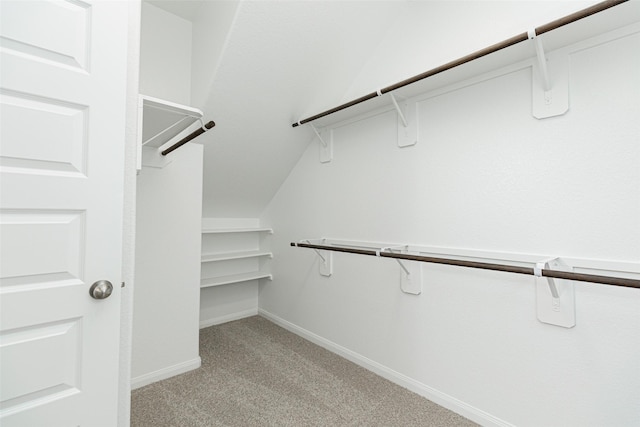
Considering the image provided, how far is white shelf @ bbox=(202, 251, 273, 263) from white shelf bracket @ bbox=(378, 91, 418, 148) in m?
1.78

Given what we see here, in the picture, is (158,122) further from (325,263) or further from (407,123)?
(325,263)

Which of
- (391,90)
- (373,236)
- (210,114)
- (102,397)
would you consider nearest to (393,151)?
(391,90)

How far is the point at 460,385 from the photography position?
171cm

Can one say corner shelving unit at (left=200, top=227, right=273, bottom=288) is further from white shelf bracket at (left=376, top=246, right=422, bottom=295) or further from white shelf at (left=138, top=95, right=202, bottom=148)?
white shelf bracket at (left=376, top=246, right=422, bottom=295)

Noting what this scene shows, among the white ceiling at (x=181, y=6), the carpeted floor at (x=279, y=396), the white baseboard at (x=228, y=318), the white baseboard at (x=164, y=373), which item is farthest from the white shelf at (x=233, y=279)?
the white ceiling at (x=181, y=6)

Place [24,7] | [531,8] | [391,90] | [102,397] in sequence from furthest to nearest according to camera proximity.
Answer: [391,90], [531,8], [102,397], [24,7]

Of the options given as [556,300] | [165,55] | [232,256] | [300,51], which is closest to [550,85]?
[556,300]

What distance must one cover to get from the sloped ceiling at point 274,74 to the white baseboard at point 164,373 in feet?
4.42

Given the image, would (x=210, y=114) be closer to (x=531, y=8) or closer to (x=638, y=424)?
(x=531, y=8)

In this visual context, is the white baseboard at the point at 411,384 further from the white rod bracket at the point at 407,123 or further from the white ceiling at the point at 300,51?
the white ceiling at the point at 300,51

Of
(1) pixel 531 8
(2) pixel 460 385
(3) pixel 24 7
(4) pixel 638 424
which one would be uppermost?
(1) pixel 531 8

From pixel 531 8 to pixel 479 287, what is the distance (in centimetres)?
139

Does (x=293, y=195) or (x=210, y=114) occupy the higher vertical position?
(x=210, y=114)

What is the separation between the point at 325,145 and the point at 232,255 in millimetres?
1403
